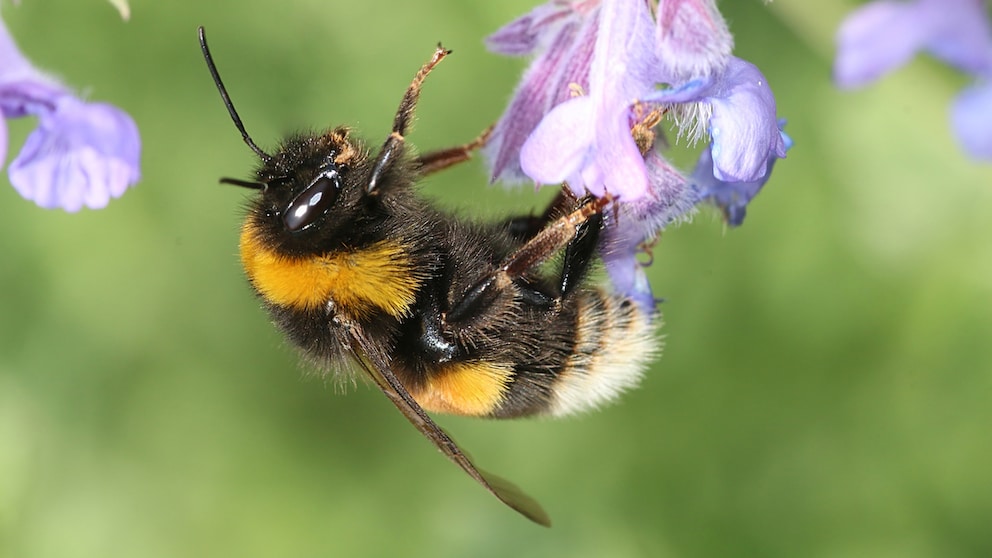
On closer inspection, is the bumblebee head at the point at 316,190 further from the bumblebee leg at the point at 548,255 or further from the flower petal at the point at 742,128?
the flower petal at the point at 742,128

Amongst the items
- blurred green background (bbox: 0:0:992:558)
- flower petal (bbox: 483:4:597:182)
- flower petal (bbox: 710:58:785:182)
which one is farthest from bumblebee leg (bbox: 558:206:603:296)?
blurred green background (bbox: 0:0:992:558)

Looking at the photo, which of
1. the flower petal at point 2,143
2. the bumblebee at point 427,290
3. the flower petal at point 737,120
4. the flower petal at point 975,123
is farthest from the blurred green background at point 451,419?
the flower petal at point 2,143

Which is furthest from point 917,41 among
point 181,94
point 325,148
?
point 181,94

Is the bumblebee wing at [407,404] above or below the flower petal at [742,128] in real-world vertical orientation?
below

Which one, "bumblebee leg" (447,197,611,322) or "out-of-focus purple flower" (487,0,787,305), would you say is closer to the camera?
"out-of-focus purple flower" (487,0,787,305)

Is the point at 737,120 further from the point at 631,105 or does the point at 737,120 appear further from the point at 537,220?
the point at 537,220

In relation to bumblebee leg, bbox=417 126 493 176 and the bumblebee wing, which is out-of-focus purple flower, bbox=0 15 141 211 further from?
bumblebee leg, bbox=417 126 493 176

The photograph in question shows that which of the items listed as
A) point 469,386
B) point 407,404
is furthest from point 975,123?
point 407,404
